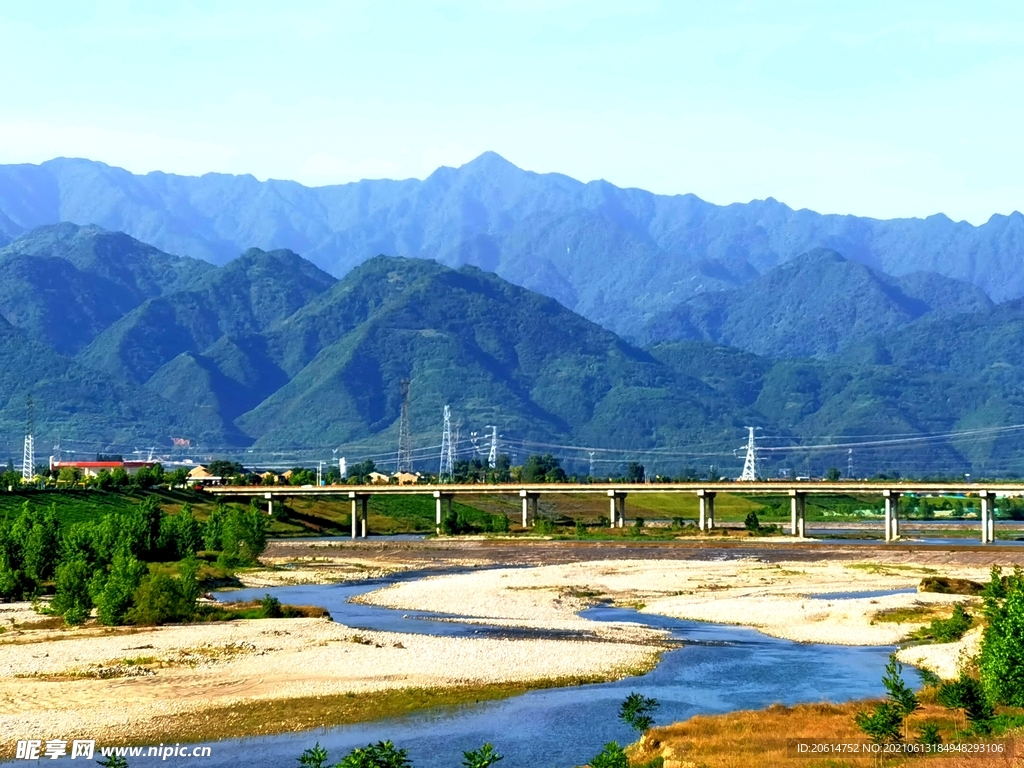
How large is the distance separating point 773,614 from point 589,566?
42673 millimetres

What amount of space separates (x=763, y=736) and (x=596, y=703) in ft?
35.9

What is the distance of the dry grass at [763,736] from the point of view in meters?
42.9

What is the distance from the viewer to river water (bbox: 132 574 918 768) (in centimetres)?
4894

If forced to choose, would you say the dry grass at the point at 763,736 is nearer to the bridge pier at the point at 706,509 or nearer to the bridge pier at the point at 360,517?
the bridge pier at the point at 706,509

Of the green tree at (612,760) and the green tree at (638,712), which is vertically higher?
the green tree at (612,760)

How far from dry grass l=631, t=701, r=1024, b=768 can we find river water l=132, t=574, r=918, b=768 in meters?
2.74

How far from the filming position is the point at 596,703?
57.1 meters

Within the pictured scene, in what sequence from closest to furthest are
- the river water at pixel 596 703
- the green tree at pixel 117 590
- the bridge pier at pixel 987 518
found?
1. the river water at pixel 596 703
2. the green tree at pixel 117 590
3. the bridge pier at pixel 987 518

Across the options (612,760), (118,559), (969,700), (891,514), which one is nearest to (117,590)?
(118,559)

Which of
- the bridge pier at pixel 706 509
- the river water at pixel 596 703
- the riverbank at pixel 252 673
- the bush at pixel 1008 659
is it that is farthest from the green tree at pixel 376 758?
the bridge pier at pixel 706 509

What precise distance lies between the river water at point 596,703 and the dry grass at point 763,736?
274 centimetres

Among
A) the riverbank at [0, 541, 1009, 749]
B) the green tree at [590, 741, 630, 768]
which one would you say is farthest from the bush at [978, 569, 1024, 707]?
the riverbank at [0, 541, 1009, 749]

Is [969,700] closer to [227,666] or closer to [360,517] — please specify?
[227,666]

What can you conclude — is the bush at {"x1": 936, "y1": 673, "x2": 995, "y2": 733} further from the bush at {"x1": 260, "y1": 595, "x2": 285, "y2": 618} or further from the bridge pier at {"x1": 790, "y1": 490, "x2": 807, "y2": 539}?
the bridge pier at {"x1": 790, "y1": 490, "x2": 807, "y2": 539}
